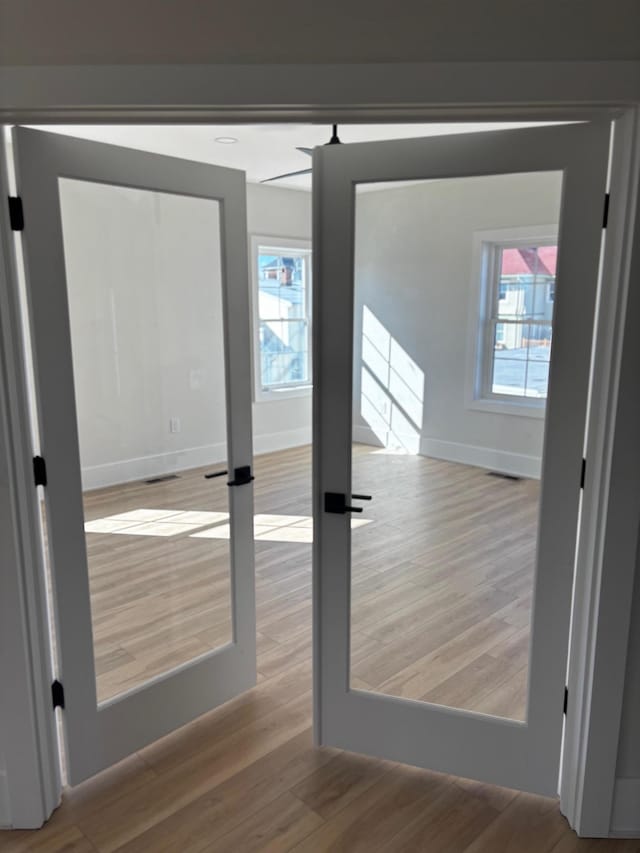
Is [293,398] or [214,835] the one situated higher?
[293,398]

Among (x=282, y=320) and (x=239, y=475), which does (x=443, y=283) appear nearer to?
(x=239, y=475)

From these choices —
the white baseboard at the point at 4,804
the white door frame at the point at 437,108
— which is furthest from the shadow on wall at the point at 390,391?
the white baseboard at the point at 4,804

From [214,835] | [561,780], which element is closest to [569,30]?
[561,780]

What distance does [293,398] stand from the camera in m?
6.95

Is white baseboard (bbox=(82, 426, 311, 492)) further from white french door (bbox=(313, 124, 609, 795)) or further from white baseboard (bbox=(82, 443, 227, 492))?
white french door (bbox=(313, 124, 609, 795))

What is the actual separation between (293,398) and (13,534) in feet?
17.2

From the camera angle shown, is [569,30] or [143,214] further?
[143,214]

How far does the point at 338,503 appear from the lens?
202 centimetres

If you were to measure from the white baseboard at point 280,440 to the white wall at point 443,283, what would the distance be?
415cm

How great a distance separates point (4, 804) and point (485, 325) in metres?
2.22

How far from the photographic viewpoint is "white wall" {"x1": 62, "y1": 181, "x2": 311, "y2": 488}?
1983 mm

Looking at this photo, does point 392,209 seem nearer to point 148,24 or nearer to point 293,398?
point 148,24

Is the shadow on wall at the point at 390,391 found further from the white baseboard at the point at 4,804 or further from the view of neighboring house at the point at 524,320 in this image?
the white baseboard at the point at 4,804

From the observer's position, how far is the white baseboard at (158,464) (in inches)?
87.2
